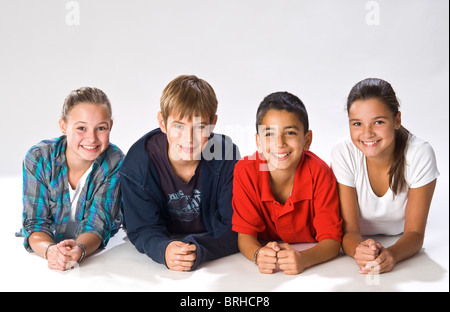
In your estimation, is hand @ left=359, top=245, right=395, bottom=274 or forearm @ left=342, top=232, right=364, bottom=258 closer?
hand @ left=359, top=245, right=395, bottom=274

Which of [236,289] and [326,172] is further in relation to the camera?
[326,172]

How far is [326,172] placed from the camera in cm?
238

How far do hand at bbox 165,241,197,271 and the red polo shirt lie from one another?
25 cm

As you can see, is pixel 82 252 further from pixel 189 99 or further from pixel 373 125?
pixel 373 125

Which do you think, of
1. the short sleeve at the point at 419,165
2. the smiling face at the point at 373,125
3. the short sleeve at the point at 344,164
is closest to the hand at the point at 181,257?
the short sleeve at the point at 344,164

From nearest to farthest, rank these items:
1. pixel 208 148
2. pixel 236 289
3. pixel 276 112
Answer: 1. pixel 236 289
2. pixel 276 112
3. pixel 208 148

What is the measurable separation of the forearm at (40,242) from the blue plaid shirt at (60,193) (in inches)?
1.4

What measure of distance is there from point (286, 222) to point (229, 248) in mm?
279

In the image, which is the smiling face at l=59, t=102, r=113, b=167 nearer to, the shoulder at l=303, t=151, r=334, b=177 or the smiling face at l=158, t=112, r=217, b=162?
the smiling face at l=158, t=112, r=217, b=162

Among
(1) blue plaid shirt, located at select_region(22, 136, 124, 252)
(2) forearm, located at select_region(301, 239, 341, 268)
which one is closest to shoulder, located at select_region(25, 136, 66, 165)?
(1) blue plaid shirt, located at select_region(22, 136, 124, 252)

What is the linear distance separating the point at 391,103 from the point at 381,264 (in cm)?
68

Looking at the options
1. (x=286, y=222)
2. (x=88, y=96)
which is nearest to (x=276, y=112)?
(x=286, y=222)

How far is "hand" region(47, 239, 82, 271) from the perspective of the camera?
2.26 meters

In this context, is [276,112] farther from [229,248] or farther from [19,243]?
[19,243]
